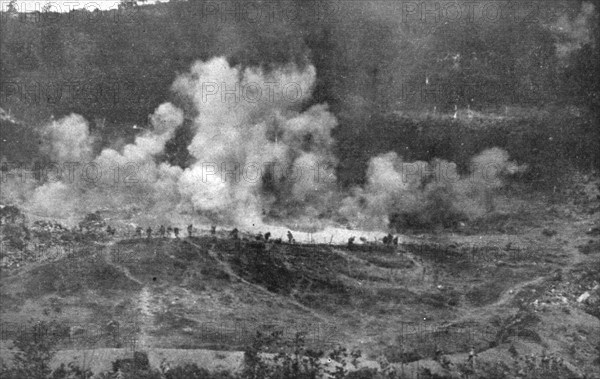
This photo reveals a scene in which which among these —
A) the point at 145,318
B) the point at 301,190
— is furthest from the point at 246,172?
the point at 145,318

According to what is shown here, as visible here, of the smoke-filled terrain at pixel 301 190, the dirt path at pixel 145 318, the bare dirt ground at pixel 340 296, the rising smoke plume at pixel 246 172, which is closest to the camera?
the dirt path at pixel 145 318

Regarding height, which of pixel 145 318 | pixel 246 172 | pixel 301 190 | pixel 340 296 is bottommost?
pixel 145 318

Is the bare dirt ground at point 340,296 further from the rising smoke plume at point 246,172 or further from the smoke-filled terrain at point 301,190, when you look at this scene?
the rising smoke plume at point 246,172

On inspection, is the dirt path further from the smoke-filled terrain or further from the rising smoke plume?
the rising smoke plume

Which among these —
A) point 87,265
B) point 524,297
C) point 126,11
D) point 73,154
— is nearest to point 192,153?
point 73,154

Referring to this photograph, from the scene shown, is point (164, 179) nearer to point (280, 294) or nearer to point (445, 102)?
point (280, 294)

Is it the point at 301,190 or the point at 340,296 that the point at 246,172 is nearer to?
the point at 301,190

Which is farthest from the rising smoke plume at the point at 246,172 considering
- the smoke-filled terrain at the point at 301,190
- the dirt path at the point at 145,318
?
the dirt path at the point at 145,318

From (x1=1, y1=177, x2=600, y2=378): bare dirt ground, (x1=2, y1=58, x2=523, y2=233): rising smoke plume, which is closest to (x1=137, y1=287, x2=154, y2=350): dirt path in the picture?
(x1=1, y1=177, x2=600, y2=378): bare dirt ground

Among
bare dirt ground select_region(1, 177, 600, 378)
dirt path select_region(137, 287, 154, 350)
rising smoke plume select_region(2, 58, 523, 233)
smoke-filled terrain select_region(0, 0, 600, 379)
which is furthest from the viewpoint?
rising smoke plume select_region(2, 58, 523, 233)
